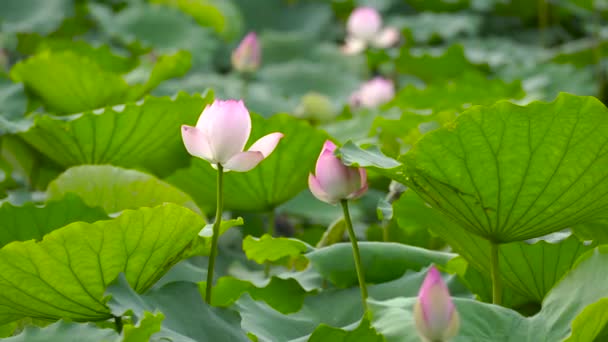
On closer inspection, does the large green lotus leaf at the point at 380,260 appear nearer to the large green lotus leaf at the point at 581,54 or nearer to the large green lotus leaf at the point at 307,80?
the large green lotus leaf at the point at 307,80

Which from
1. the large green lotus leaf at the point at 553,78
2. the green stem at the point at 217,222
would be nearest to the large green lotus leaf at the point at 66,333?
the green stem at the point at 217,222

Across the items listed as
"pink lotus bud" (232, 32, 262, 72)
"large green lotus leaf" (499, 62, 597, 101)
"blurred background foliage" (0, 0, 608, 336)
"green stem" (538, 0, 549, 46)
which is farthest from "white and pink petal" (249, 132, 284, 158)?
"green stem" (538, 0, 549, 46)

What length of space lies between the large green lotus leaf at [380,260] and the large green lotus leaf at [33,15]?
2.25 meters

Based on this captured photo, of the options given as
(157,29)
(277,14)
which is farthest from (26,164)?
(277,14)

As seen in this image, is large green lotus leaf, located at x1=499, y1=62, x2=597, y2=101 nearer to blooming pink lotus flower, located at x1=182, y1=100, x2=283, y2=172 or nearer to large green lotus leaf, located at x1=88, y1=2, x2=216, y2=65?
large green lotus leaf, located at x1=88, y1=2, x2=216, y2=65

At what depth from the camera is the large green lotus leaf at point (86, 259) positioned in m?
1.02

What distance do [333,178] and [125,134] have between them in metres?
0.53

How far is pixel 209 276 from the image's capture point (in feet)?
3.67

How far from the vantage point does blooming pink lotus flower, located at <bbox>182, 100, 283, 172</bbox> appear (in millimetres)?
1056

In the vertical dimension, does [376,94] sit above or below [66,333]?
below

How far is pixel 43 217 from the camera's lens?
124 cm

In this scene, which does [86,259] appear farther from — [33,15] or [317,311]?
[33,15]

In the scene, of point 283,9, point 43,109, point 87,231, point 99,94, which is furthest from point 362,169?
point 283,9

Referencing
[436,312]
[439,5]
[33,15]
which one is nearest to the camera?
[436,312]
